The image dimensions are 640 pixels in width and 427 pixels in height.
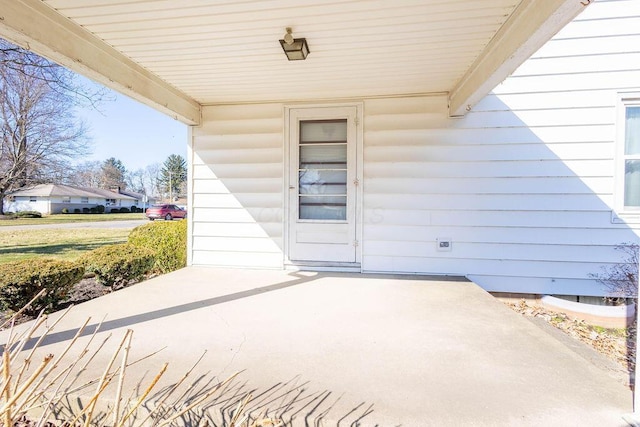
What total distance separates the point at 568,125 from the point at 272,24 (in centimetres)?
346

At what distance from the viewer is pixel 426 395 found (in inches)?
61.6

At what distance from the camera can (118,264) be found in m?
3.98

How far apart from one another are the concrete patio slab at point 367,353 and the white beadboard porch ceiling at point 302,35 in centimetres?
228

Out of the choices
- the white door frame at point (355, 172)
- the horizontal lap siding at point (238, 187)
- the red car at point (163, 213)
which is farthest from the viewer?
the red car at point (163, 213)

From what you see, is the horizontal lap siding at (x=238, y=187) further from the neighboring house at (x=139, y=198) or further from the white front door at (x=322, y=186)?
the neighboring house at (x=139, y=198)

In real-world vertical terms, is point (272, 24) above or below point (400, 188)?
above

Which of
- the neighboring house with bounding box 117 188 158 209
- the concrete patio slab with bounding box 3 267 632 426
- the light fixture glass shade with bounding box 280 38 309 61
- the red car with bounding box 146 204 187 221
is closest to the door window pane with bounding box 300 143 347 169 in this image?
the light fixture glass shade with bounding box 280 38 309 61

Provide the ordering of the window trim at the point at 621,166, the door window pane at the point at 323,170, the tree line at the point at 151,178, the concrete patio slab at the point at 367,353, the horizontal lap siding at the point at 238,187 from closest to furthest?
the concrete patio slab at the point at 367,353 < the window trim at the point at 621,166 < the door window pane at the point at 323,170 < the horizontal lap siding at the point at 238,187 < the tree line at the point at 151,178

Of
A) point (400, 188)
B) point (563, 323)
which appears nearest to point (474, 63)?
point (400, 188)

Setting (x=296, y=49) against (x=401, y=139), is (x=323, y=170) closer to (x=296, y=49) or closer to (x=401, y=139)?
(x=401, y=139)

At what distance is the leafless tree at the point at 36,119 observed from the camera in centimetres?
658

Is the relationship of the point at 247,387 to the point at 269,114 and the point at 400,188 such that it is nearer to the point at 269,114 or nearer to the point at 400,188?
the point at 400,188

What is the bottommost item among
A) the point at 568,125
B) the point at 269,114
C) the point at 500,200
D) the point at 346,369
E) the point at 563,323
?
the point at 563,323

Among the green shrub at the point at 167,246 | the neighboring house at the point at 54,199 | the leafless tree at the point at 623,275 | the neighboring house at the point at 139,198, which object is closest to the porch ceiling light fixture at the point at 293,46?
the green shrub at the point at 167,246
